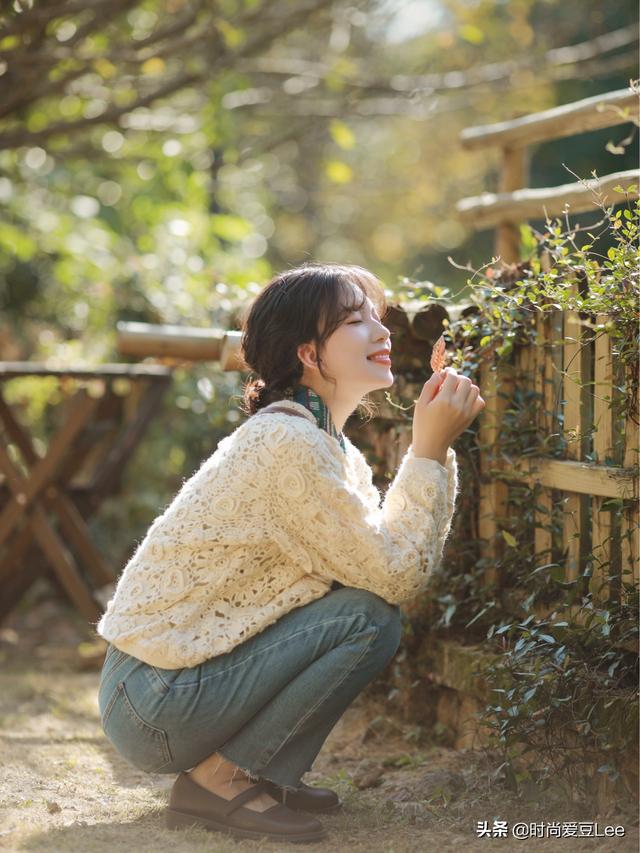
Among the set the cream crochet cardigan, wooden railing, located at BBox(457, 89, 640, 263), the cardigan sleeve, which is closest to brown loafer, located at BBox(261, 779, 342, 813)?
the cream crochet cardigan

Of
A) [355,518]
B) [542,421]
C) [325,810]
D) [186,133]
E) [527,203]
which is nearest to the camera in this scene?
[355,518]

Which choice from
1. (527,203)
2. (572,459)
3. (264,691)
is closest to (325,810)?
(264,691)

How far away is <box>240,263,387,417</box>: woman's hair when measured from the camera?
2.52 meters

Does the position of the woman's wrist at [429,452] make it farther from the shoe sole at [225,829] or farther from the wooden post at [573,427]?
the shoe sole at [225,829]

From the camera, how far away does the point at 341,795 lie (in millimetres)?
2898

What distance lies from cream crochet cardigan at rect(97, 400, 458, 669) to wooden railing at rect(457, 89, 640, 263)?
1.61 meters

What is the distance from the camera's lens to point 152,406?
17.2 feet

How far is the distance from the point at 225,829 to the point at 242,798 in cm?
8

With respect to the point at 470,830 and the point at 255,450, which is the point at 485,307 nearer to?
the point at 255,450

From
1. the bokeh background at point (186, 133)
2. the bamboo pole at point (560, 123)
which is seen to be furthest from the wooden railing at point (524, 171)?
the bokeh background at point (186, 133)

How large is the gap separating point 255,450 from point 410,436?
3.32 feet

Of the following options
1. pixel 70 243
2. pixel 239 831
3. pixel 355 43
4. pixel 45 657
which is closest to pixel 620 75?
pixel 355 43

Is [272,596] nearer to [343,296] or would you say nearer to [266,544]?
[266,544]

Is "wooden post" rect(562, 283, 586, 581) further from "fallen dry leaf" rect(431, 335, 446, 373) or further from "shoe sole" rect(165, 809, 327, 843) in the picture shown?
"shoe sole" rect(165, 809, 327, 843)
